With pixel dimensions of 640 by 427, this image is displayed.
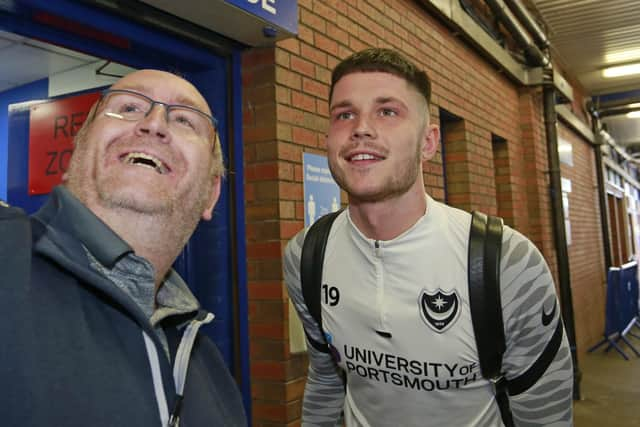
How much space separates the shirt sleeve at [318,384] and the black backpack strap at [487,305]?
0.59 meters

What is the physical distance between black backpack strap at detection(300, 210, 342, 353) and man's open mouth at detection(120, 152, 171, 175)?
720 millimetres

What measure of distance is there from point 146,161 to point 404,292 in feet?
2.99

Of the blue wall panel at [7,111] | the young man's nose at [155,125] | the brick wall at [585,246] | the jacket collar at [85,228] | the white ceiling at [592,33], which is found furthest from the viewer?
the brick wall at [585,246]

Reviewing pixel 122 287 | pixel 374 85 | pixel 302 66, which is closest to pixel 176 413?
pixel 122 287

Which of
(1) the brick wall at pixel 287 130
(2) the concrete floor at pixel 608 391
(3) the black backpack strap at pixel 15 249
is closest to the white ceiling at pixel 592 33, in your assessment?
(1) the brick wall at pixel 287 130

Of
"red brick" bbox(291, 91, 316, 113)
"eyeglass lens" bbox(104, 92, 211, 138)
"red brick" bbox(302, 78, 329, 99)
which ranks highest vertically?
"red brick" bbox(302, 78, 329, 99)

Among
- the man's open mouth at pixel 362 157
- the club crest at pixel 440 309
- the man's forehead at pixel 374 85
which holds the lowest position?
the club crest at pixel 440 309

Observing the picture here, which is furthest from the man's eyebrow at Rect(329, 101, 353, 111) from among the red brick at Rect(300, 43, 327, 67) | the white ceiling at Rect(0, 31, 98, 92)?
the white ceiling at Rect(0, 31, 98, 92)

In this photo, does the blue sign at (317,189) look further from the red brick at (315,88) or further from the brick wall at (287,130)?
the red brick at (315,88)

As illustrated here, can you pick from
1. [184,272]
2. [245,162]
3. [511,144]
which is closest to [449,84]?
[511,144]

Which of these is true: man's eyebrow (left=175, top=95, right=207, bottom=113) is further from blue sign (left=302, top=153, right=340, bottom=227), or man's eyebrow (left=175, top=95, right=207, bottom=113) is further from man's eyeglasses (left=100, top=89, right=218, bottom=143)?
blue sign (left=302, top=153, right=340, bottom=227)

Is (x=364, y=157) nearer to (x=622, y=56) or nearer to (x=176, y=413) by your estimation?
(x=176, y=413)

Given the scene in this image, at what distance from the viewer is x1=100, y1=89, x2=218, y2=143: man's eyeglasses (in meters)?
1.24

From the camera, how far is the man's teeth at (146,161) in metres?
1.14
